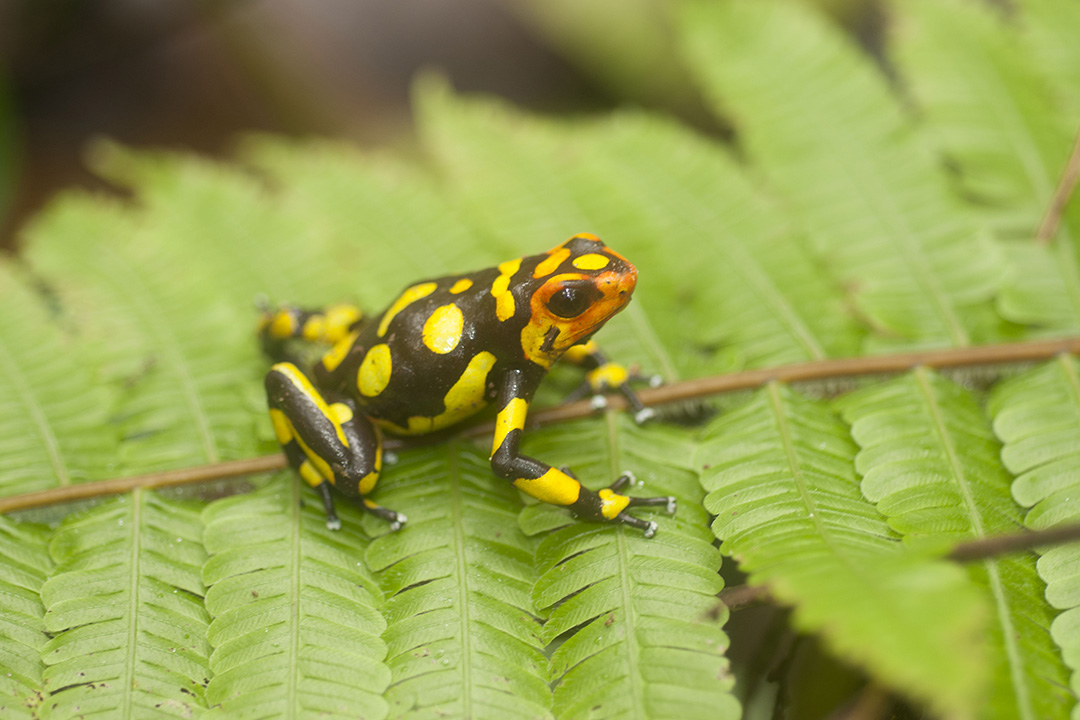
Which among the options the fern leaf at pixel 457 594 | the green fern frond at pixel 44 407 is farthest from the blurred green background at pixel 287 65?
the fern leaf at pixel 457 594

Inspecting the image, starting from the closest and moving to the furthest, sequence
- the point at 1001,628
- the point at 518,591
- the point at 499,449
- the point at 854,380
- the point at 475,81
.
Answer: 1. the point at 1001,628
2. the point at 518,591
3. the point at 499,449
4. the point at 854,380
5. the point at 475,81

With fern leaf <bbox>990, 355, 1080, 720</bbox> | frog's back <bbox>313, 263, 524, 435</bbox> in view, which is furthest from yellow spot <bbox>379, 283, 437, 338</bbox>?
fern leaf <bbox>990, 355, 1080, 720</bbox>

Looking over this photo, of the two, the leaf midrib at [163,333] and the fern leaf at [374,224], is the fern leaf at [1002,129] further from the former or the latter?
the leaf midrib at [163,333]

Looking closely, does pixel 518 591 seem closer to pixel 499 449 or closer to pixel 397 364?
pixel 499 449

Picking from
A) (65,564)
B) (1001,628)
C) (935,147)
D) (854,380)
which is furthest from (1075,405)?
(65,564)

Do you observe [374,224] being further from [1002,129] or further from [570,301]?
[1002,129]

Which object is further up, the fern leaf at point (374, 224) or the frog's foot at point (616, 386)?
the fern leaf at point (374, 224)
